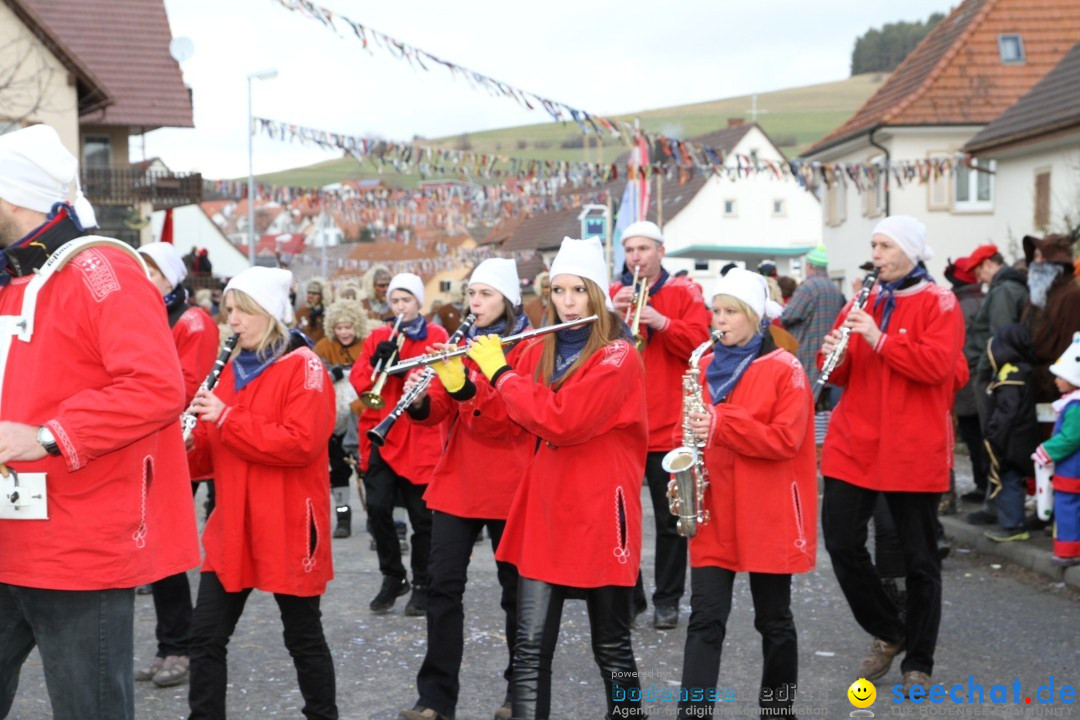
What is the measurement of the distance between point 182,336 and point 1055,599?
17.4 feet

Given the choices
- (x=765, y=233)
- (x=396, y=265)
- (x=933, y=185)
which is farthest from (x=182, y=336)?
(x=396, y=265)

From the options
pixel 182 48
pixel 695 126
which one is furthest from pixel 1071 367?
A: pixel 695 126

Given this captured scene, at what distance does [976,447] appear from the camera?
11531 millimetres

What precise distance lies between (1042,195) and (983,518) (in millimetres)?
14039

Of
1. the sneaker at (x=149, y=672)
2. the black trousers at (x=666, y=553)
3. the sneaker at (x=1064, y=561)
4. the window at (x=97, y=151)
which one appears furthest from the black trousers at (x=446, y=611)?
the window at (x=97, y=151)

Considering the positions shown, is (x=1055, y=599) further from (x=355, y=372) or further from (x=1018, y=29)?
(x=1018, y=29)

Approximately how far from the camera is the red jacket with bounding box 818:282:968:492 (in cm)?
610

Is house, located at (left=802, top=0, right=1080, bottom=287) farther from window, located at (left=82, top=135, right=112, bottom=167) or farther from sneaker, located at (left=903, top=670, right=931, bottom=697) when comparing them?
sneaker, located at (left=903, top=670, right=931, bottom=697)

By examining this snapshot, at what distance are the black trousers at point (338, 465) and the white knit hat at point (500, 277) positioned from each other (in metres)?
4.71

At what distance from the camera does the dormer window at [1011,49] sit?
33.6m

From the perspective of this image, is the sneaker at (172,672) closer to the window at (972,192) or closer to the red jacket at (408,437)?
the red jacket at (408,437)

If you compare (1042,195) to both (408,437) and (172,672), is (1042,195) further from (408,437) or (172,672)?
(172,672)

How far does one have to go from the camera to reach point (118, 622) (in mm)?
3701

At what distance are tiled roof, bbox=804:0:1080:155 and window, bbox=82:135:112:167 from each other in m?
19.2
